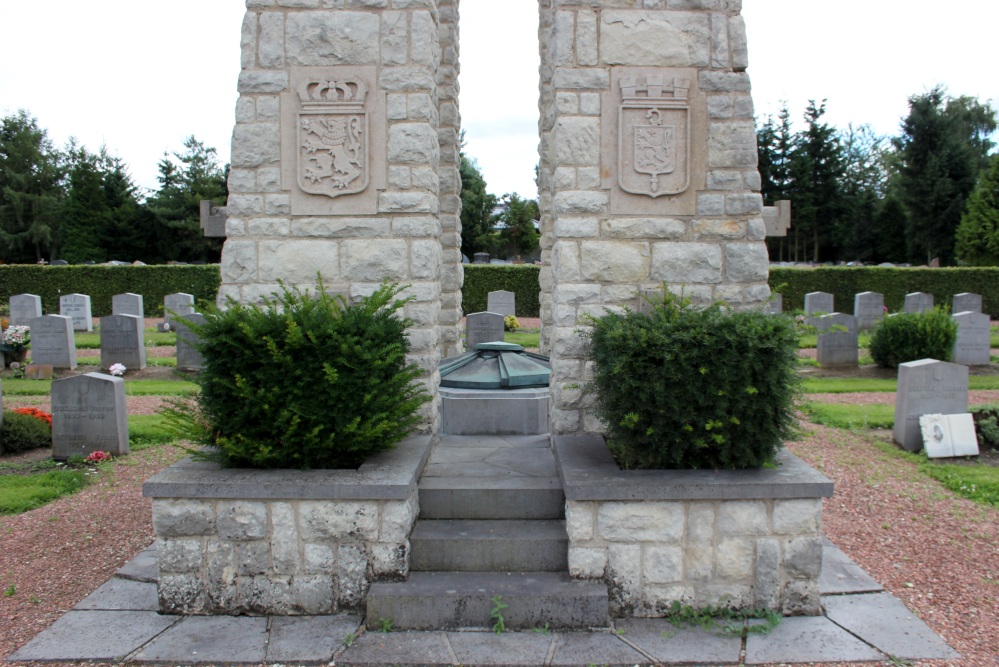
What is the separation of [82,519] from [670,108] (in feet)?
16.4

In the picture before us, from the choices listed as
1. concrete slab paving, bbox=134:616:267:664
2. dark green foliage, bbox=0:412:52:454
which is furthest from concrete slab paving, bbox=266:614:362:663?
dark green foliage, bbox=0:412:52:454

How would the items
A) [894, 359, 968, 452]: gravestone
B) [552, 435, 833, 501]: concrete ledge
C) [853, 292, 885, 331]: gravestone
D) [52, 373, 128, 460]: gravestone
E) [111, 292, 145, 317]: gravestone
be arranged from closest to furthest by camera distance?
1. [552, 435, 833, 501]: concrete ledge
2. [52, 373, 128, 460]: gravestone
3. [894, 359, 968, 452]: gravestone
4. [111, 292, 145, 317]: gravestone
5. [853, 292, 885, 331]: gravestone

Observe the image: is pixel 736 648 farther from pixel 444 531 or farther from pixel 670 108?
pixel 670 108

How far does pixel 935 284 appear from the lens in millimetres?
19672

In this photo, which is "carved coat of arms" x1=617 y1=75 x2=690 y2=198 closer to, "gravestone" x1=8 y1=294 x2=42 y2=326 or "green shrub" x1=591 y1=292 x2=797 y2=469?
"green shrub" x1=591 y1=292 x2=797 y2=469

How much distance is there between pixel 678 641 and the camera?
317cm

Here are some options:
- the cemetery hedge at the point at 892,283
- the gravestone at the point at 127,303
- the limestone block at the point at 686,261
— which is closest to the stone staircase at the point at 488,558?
the limestone block at the point at 686,261

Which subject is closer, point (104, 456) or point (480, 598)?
point (480, 598)

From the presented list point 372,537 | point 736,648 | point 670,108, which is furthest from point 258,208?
point 736,648

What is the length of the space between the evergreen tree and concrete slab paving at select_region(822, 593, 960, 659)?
27.2 m

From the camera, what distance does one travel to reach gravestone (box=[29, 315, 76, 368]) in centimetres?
1134

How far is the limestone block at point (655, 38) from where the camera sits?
424 centimetres

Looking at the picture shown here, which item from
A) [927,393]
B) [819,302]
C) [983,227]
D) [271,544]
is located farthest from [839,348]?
[983,227]

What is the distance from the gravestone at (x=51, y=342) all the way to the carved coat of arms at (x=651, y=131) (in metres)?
10.6
